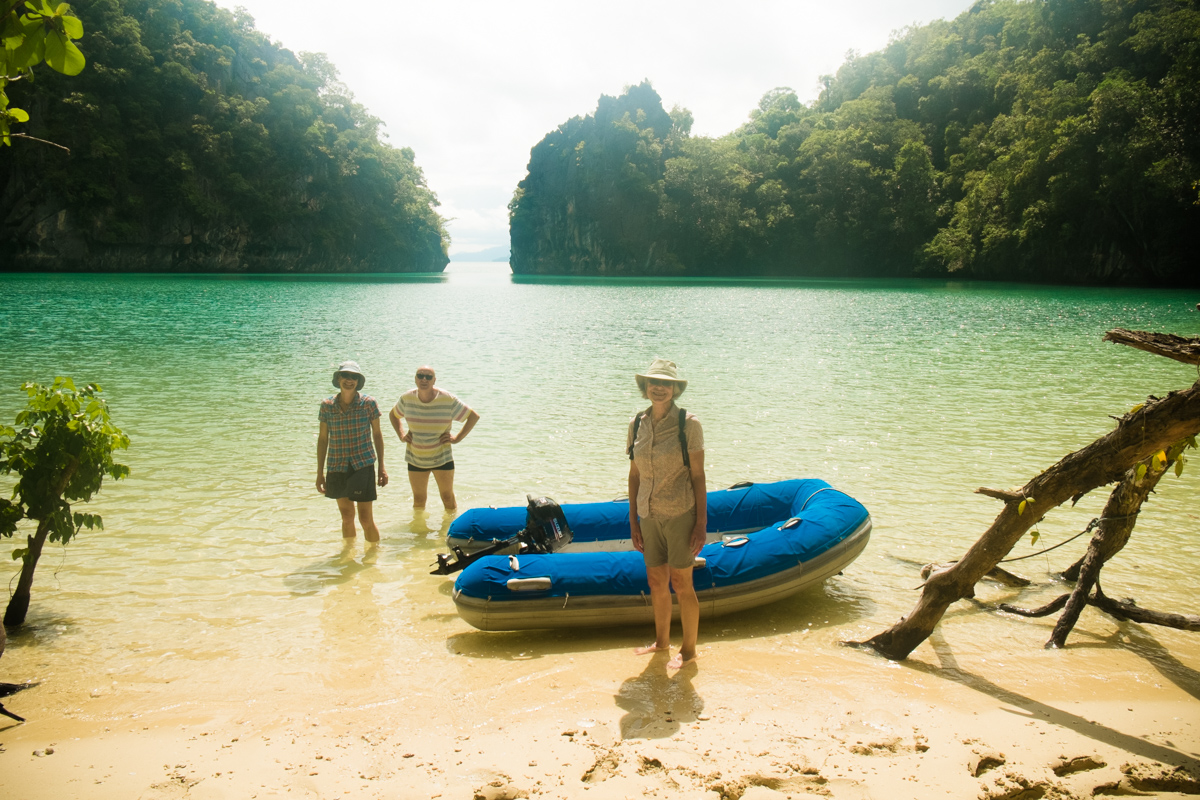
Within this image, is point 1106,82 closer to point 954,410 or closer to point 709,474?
point 954,410

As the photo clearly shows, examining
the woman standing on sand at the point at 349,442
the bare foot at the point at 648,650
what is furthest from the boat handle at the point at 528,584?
the woman standing on sand at the point at 349,442

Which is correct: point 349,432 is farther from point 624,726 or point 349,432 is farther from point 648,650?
point 624,726

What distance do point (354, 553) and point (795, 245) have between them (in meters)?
63.9

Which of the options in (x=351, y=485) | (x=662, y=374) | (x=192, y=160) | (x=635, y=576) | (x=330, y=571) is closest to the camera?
(x=662, y=374)

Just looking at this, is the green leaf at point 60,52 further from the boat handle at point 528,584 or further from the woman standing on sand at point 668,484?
the boat handle at point 528,584

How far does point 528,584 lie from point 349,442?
1.96 m

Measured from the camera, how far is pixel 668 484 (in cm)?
338

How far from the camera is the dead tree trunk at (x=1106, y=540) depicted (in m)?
3.78

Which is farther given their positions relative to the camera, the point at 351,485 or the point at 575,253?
the point at 575,253

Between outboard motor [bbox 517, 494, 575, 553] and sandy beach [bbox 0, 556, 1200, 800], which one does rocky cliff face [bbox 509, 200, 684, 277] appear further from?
sandy beach [bbox 0, 556, 1200, 800]

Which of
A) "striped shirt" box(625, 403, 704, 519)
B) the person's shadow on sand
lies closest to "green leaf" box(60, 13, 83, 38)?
"striped shirt" box(625, 403, 704, 519)

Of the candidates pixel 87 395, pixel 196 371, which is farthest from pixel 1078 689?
pixel 196 371

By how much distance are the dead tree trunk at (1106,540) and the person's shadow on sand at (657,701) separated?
81.0 inches

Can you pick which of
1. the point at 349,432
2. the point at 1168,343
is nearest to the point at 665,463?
the point at 1168,343
